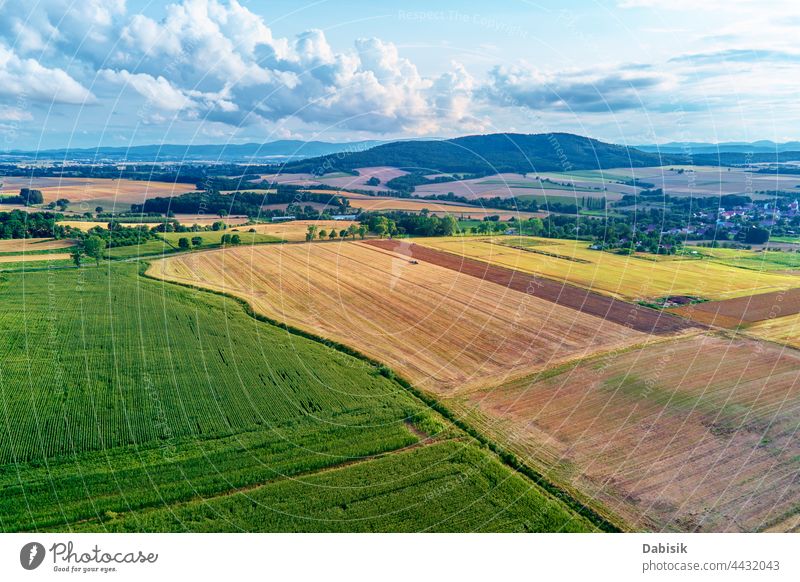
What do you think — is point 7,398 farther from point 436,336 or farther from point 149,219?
point 149,219

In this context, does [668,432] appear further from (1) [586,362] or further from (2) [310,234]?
(2) [310,234]

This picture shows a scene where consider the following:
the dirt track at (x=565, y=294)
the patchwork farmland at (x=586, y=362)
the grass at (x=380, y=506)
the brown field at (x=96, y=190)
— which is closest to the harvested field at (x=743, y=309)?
the patchwork farmland at (x=586, y=362)

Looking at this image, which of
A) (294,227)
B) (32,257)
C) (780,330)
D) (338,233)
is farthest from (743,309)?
(32,257)

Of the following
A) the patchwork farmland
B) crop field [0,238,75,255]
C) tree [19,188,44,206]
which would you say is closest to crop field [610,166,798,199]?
the patchwork farmland

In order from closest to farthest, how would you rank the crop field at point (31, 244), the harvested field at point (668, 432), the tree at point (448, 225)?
the harvested field at point (668, 432) → the crop field at point (31, 244) → the tree at point (448, 225)

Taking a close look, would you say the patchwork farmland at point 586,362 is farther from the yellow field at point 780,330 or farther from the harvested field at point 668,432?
the yellow field at point 780,330

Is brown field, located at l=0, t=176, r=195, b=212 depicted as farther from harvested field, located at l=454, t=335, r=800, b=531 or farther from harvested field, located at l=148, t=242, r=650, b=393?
harvested field, located at l=454, t=335, r=800, b=531
